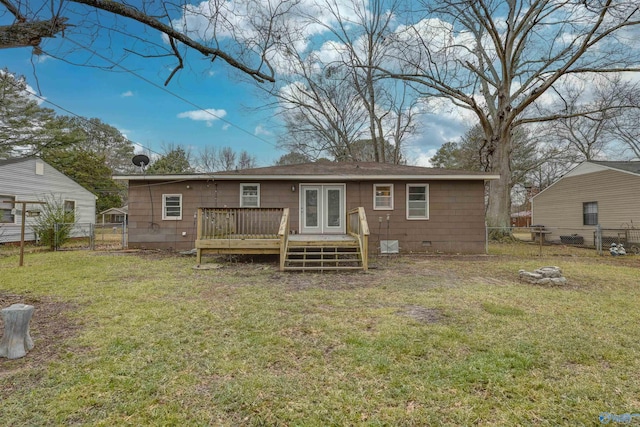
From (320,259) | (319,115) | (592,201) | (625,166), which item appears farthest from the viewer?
(319,115)

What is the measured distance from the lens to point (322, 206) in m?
10.6

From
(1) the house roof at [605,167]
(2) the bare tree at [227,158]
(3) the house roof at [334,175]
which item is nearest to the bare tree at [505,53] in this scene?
(1) the house roof at [605,167]

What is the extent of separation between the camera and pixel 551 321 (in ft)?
12.4

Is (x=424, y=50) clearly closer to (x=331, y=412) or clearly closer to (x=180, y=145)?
(x=331, y=412)

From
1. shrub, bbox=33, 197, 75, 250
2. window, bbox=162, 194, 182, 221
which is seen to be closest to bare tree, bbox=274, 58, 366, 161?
window, bbox=162, 194, 182, 221

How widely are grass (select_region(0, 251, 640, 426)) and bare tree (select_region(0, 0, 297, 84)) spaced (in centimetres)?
289

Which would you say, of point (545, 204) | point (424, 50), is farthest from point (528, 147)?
point (424, 50)

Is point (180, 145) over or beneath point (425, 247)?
over

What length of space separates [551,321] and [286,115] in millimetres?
19695

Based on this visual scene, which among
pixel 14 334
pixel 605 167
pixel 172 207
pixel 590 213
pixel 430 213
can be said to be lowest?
pixel 14 334

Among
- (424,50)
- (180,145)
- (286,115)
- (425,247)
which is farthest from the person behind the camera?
(180,145)

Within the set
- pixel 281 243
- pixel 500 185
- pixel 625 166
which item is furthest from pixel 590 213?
pixel 281 243

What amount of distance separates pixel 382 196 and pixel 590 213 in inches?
425

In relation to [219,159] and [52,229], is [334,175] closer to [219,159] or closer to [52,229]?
[52,229]
